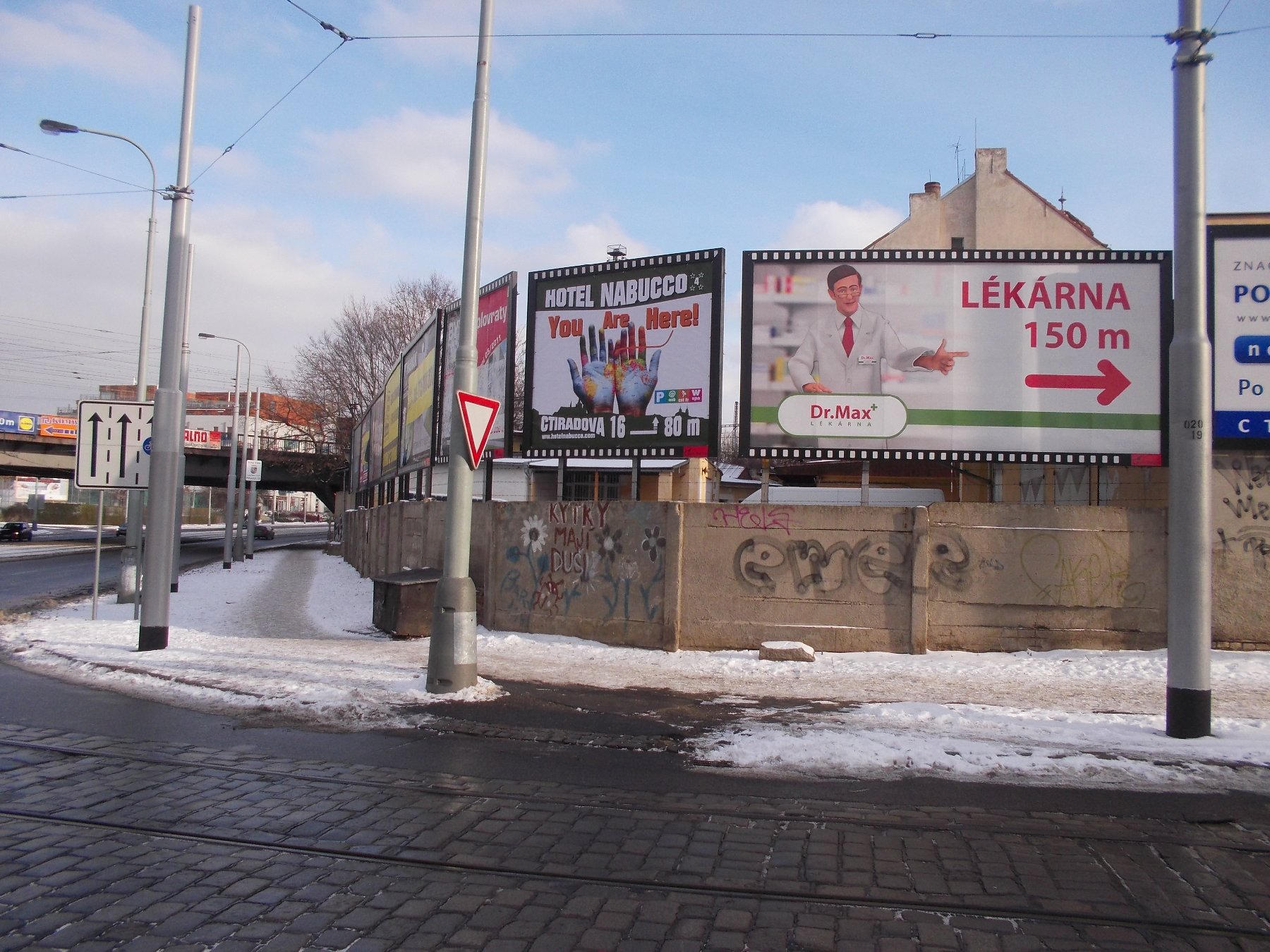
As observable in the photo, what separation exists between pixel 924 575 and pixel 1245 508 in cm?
422

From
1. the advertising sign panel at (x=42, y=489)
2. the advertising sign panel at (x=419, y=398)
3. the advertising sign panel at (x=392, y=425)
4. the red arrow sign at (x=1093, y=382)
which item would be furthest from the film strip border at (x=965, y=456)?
the advertising sign panel at (x=42, y=489)

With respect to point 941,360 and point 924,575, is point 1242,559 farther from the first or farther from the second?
point 941,360

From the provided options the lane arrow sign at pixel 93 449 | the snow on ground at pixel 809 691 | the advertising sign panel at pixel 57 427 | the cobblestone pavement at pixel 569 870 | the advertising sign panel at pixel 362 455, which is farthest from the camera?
the advertising sign panel at pixel 57 427

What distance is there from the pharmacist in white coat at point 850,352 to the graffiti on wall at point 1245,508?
367 cm

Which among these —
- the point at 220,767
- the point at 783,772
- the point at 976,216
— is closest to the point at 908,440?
the point at 783,772

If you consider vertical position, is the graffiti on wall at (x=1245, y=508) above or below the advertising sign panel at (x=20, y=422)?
below

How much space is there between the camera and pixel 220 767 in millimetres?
6641

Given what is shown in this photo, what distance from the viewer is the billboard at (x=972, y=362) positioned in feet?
43.4

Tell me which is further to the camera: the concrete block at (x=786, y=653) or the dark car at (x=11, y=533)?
the dark car at (x=11, y=533)

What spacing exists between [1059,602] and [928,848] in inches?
308

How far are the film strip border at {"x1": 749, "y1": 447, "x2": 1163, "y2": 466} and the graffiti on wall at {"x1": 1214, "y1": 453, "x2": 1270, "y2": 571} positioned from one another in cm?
103

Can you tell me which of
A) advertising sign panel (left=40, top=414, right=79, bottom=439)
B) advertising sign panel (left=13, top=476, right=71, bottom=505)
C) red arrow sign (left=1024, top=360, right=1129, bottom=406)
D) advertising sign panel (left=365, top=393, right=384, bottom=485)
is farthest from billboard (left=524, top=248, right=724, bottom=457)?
advertising sign panel (left=13, top=476, right=71, bottom=505)

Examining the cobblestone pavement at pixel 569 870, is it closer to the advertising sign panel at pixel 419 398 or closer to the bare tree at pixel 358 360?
the advertising sign panel at pixel 419 398

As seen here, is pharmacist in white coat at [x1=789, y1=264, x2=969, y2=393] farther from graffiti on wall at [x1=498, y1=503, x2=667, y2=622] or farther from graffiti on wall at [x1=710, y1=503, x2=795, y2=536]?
graffiti on wall at [x1=498, y1=503, x2=667, y2=622]
